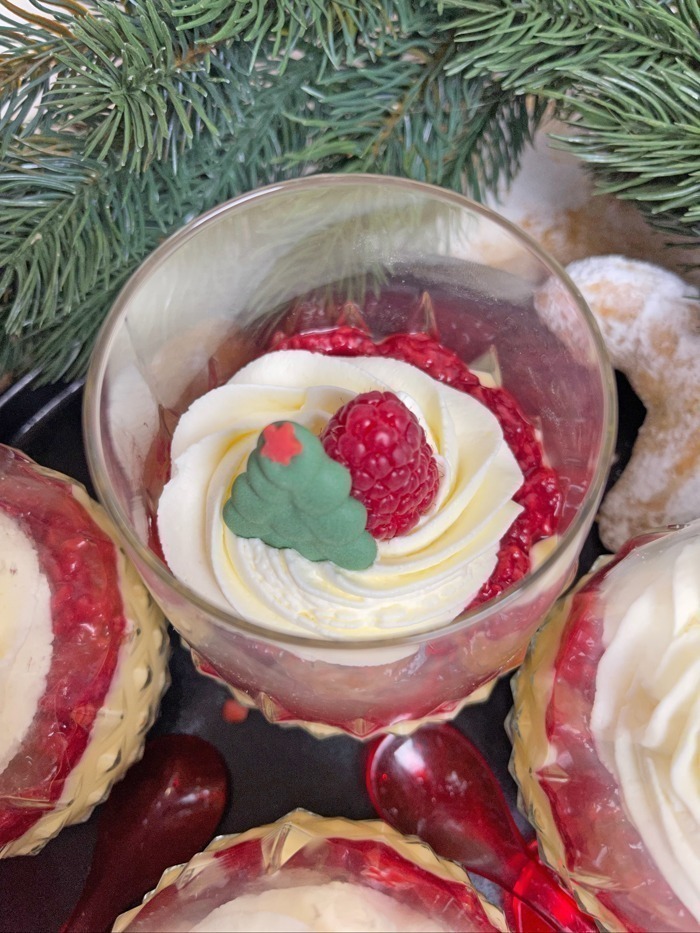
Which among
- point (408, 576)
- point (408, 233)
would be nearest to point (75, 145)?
point (408, 233)

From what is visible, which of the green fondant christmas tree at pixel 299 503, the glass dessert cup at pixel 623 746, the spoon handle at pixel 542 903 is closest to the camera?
the green fondant christmas tree at pixel 299 503

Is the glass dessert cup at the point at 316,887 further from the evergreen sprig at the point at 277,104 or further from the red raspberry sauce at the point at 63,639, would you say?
the evergreen sprig at the point at 277,104

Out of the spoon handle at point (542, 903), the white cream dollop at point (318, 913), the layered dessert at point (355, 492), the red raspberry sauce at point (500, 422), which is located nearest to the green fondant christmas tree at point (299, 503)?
the layered dessert at point (355, 492)

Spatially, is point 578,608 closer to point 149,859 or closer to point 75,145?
point 149,859

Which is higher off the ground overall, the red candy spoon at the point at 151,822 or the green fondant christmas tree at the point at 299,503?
the green fondant christmas tree at the point at 299,503

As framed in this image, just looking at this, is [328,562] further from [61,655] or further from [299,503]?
[61,655]

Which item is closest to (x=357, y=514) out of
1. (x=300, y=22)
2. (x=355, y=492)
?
(x=355, y=492)

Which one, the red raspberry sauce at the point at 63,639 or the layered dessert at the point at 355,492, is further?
the red raspberry sauce at the point at 63,639
